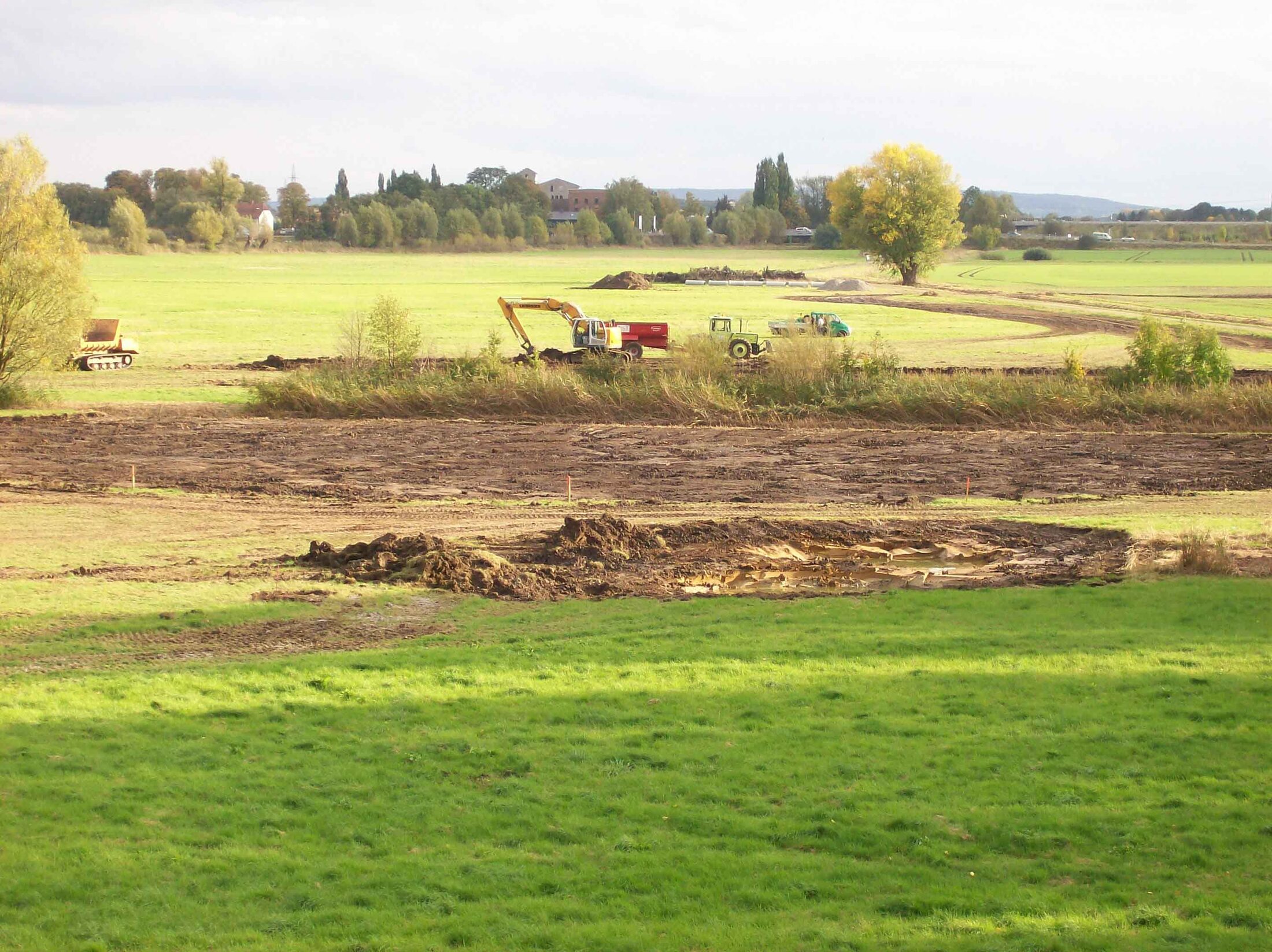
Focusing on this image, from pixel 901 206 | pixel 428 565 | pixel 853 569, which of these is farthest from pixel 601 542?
pixel 901 206

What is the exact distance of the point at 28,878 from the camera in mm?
7730

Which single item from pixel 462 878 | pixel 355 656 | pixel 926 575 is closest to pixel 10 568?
pixel 355 656

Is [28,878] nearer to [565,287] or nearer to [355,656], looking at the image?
[355,656]

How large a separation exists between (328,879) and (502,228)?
578 ft

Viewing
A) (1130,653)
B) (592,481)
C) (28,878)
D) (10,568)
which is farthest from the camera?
(592,481)

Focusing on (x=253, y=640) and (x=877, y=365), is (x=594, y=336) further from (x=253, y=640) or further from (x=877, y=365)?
(x=253, y=640)

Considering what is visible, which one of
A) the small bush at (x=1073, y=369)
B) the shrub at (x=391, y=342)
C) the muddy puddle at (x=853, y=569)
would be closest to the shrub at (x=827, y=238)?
the small bush at (x=1073, y=369)

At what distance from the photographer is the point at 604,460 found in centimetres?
2878

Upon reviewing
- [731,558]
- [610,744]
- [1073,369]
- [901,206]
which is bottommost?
[731,558]

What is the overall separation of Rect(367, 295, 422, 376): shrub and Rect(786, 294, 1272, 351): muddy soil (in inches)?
1397

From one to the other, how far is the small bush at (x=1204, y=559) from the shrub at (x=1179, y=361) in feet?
60.7

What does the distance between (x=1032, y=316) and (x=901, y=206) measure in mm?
29024

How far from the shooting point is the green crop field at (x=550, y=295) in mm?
48906

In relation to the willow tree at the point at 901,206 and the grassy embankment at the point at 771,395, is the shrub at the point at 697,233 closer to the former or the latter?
the willow tree at the point at 901,206
